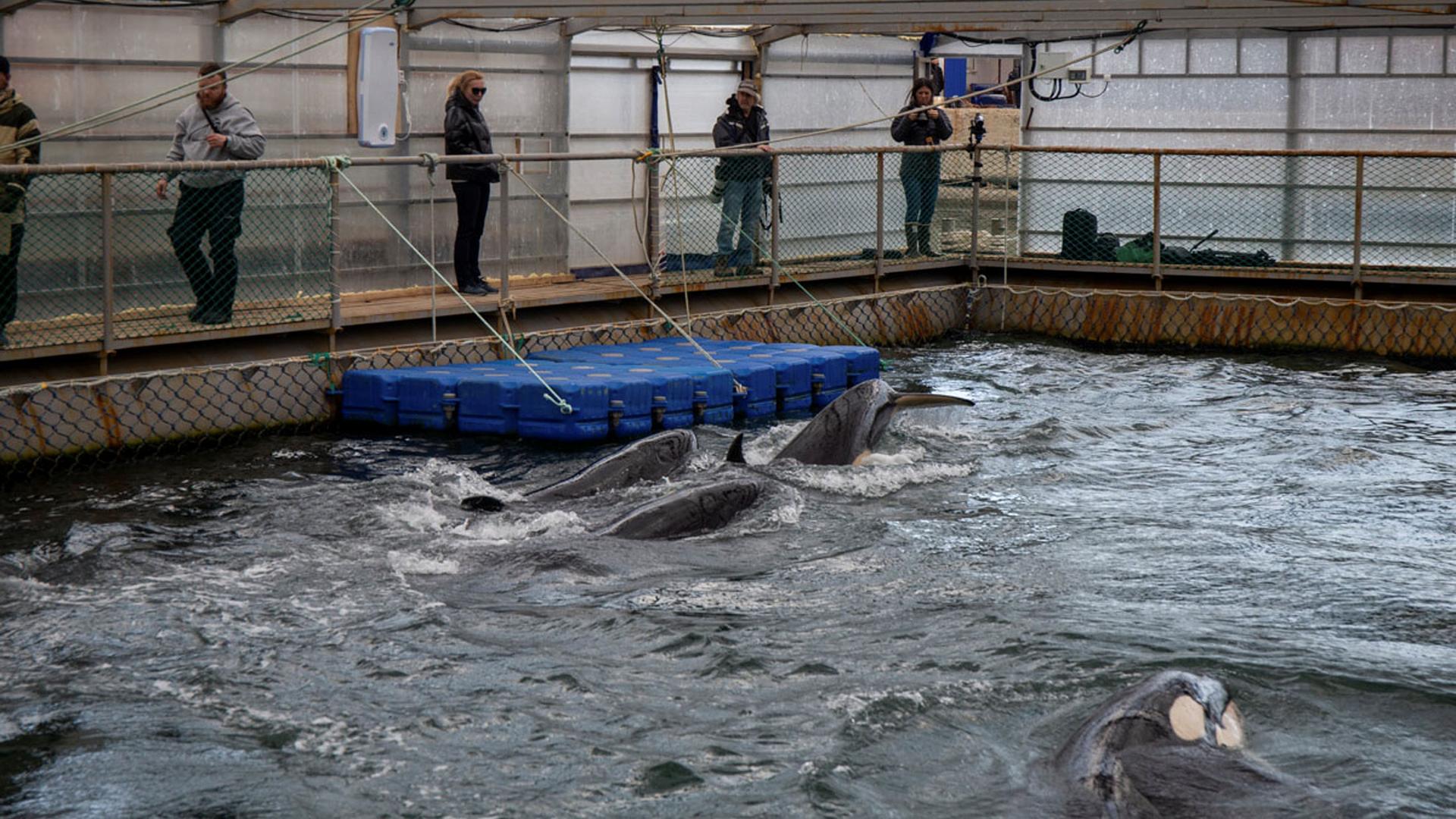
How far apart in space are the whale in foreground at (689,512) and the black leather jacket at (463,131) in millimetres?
6182

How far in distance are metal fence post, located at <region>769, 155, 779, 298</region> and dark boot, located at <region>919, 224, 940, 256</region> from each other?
2721 mm

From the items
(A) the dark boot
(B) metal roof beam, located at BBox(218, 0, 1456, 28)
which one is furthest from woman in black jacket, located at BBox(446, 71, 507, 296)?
(A) the dark boot

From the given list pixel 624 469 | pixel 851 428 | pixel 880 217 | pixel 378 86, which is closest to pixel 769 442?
pixel 851 428


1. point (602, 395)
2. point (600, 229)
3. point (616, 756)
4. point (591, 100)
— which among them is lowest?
point (616, 756)

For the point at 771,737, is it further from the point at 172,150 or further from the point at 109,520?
the point at 172,150

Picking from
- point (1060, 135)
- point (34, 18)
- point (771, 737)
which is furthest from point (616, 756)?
point (1060, 135)

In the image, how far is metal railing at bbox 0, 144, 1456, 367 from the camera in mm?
13500

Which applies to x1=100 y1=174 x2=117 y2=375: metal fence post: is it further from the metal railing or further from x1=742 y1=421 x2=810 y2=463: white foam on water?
x1=742 y1=421 x2=810 y2=463: white foam on water

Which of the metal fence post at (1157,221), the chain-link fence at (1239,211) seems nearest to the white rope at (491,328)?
the metal fence post at (1157,221)

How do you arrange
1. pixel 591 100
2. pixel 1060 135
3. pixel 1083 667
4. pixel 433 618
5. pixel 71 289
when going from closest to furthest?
pixel 1083 667 → pixel 433 618 → pixel 71 289 → pixel 591 100 → pixel 1060 135

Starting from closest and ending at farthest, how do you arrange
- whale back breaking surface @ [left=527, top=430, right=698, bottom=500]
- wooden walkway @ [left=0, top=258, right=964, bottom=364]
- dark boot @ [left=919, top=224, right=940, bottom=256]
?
whale back breaking surface @ [left=527, top=430, right=698, bottom=500], wooden walkway @ [left=0, top=258, right=964, bottom=364], dark boot @ [left=919, top=224, right=940, bottom=256]

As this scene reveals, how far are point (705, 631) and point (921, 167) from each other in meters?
12.1

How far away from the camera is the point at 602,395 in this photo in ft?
A: 44.9

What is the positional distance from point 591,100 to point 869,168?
3239 millimetres
